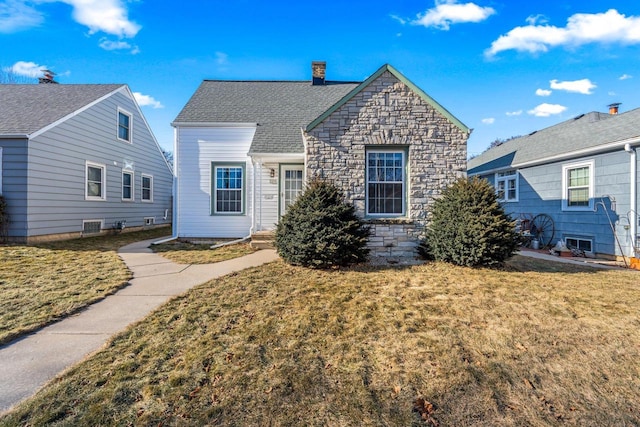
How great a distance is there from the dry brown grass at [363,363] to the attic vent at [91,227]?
31.5 feet

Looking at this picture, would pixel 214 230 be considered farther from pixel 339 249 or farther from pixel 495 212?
pixel 495 212

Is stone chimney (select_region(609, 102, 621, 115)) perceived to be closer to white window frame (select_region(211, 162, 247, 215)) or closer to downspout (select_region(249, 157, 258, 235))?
downspout (select_region(249, 157, 258, 235))

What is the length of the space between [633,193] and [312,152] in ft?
28.4

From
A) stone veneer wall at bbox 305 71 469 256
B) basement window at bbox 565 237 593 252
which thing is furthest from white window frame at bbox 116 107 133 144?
basement window at bbox 565 237 593 252

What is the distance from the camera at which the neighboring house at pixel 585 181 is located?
26.4 feet

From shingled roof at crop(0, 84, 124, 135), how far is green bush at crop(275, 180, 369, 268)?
9205 millimetres

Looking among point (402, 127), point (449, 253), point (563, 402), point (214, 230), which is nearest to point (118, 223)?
point (214, 230)

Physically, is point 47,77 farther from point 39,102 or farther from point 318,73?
point 318,73

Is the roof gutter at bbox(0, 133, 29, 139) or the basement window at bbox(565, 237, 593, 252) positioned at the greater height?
the roof gutter at bbox(0, 133, 29, 139)

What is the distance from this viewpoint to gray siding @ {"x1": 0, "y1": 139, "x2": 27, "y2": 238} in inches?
359

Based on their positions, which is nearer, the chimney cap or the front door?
the front door

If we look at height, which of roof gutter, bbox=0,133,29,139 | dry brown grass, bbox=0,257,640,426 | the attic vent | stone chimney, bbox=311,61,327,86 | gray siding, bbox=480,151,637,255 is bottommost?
dry brown grass, bbox=0,257,640,426

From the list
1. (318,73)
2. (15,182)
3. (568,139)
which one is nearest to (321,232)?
(318,73)

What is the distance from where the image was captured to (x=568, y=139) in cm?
1050
